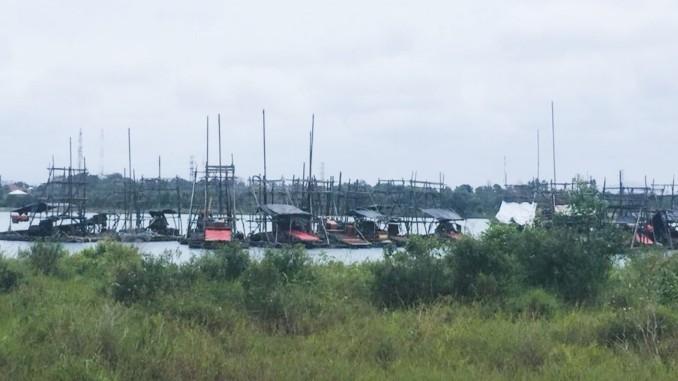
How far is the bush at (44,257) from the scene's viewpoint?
44.3ft

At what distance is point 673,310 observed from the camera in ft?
A: 32.8

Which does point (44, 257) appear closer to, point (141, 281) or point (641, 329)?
point (141, 281)

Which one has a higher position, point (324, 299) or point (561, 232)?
point (561, 232)

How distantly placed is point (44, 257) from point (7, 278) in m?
2.17

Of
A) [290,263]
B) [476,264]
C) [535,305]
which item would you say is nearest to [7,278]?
[290,263]

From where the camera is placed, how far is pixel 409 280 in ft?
38.0

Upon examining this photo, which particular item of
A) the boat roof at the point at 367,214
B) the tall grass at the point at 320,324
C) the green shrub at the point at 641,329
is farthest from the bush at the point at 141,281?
the boat roof at the point at 367,214

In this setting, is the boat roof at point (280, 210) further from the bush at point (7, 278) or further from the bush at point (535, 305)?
the bush at point (535, 305)

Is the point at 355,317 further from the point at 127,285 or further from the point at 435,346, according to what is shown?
the point at 127,285

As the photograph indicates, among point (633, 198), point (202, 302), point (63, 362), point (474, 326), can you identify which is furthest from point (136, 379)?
point (633, 198)

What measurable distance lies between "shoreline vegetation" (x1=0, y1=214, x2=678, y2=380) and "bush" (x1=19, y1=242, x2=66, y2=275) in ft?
0.10

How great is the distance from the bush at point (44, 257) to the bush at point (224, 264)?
9.18 feet

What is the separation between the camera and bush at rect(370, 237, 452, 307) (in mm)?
11500

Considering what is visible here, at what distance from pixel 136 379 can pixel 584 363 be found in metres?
4.43
